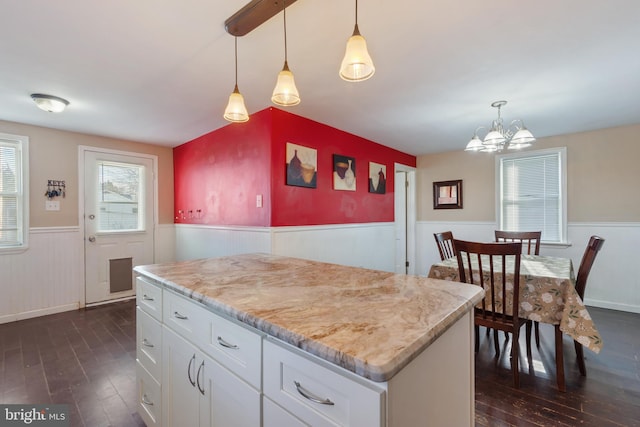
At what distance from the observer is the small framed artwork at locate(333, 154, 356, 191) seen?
360cm

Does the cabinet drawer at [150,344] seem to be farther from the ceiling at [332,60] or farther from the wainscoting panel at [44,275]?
the wainscoting panel at [44,275]

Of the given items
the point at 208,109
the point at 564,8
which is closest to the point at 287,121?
the point at 208,109

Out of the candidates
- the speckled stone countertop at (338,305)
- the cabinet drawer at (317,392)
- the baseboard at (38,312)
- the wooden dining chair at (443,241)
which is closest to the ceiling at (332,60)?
the wooden dining chair at (443,241)

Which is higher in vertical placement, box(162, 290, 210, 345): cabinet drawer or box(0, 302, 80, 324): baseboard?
box(162, 290, 210, 345): cabinet drawer

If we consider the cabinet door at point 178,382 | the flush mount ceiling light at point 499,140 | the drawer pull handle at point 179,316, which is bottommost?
the cabinet door at point 178,382

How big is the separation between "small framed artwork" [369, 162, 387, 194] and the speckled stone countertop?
9.24 ft

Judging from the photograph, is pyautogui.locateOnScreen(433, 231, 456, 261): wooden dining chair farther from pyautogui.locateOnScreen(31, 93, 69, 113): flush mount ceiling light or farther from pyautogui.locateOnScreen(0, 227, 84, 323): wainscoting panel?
pyautogui.locateOnScreen(0, 227, 84, 323): wainscoting panel

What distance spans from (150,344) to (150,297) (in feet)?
0.79

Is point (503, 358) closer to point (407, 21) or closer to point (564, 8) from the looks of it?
point (564, 8)

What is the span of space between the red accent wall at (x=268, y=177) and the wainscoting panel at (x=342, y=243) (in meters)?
0.10

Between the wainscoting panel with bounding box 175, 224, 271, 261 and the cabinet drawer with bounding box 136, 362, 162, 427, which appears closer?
the cabinet drawer with bounding box 136, 362, 162, 427

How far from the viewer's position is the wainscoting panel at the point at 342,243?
3008 millimetres

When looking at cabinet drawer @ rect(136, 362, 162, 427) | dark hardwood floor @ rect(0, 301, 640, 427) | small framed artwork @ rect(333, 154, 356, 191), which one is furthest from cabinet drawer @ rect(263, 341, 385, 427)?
small framed artwork @ rect(333, 154, 356, 191)

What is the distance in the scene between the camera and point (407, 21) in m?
1.62
